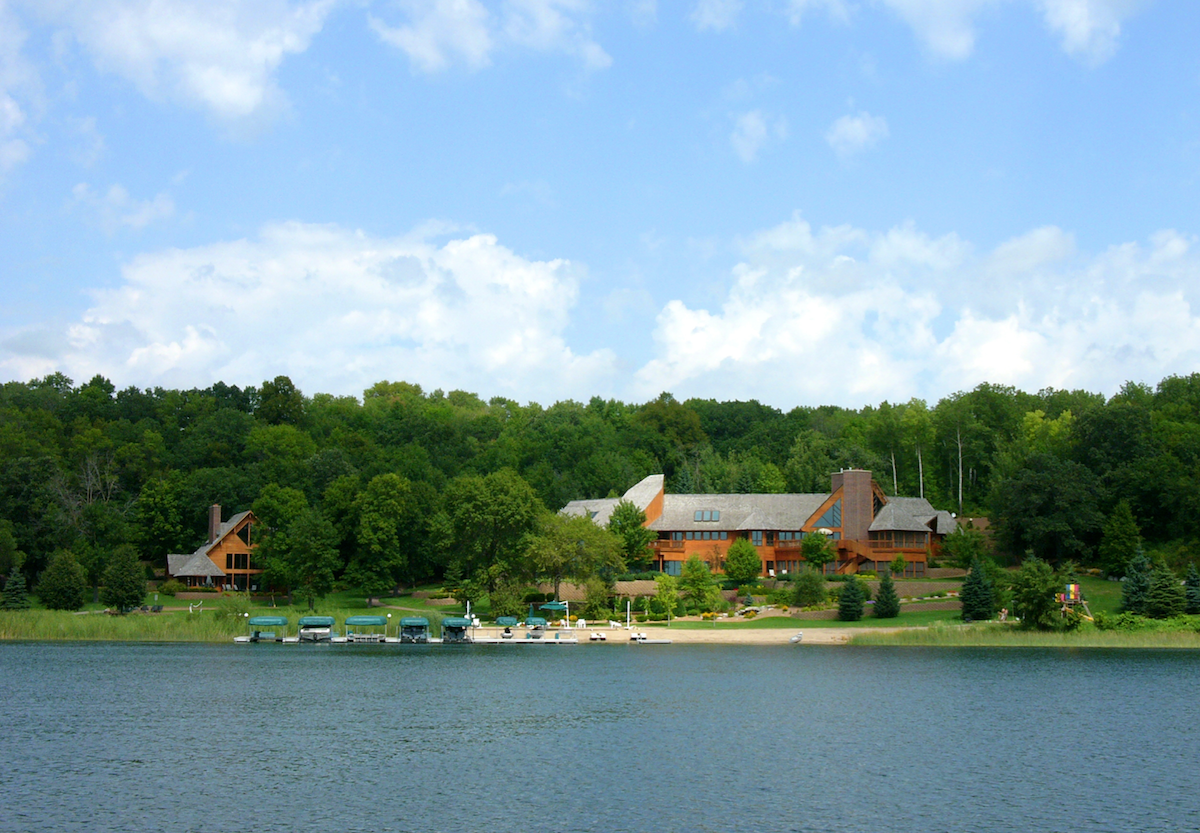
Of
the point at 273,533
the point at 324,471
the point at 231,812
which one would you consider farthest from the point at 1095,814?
the point at 324,471

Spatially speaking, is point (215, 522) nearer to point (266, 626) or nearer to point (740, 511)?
point (266, 626)

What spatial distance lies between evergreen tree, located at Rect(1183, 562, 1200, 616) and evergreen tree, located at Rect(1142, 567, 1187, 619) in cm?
57

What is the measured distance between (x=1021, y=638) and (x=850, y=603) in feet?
36.8

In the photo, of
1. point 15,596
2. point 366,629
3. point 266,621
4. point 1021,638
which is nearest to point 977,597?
point 1021,638

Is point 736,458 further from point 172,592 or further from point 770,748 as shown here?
point 770,748

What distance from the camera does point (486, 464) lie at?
4387 inches

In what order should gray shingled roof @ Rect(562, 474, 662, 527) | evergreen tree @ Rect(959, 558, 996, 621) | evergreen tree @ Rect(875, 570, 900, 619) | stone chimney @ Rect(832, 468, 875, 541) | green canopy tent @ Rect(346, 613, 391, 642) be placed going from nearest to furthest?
evergreen tree @ Rect(959, 558, 996, 621) < green canopy tent @ Rect(346, 613, 391, 642) < evergreen tree @ Rect(875, 570, 900, 619) < stone chimney @ Rect(832, 468, 875, 541) < gray shingled roof @ Rect(562, 474, 662, 527)

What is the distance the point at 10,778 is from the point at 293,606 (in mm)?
53403

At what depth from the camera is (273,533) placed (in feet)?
285

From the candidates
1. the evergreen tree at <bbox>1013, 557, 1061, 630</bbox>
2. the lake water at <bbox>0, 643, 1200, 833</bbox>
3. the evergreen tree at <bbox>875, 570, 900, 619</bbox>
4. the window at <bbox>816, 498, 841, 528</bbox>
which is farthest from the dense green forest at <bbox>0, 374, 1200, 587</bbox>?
the lake water at <bbox>0, 643, 1200, 833</bbox>

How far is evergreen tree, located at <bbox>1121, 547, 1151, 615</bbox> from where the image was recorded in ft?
211

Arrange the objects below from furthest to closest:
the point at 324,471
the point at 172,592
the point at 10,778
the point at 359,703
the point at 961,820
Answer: the point at 324,471
the point at 172,592
the point at 359,703
the point at 10,778
the point at 961,820

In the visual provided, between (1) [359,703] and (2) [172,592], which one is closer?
(1) [359,703]

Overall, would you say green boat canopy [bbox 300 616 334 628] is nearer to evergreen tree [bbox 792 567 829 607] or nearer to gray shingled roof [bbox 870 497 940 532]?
evergreen tree [bbox 792 567 829 607]
